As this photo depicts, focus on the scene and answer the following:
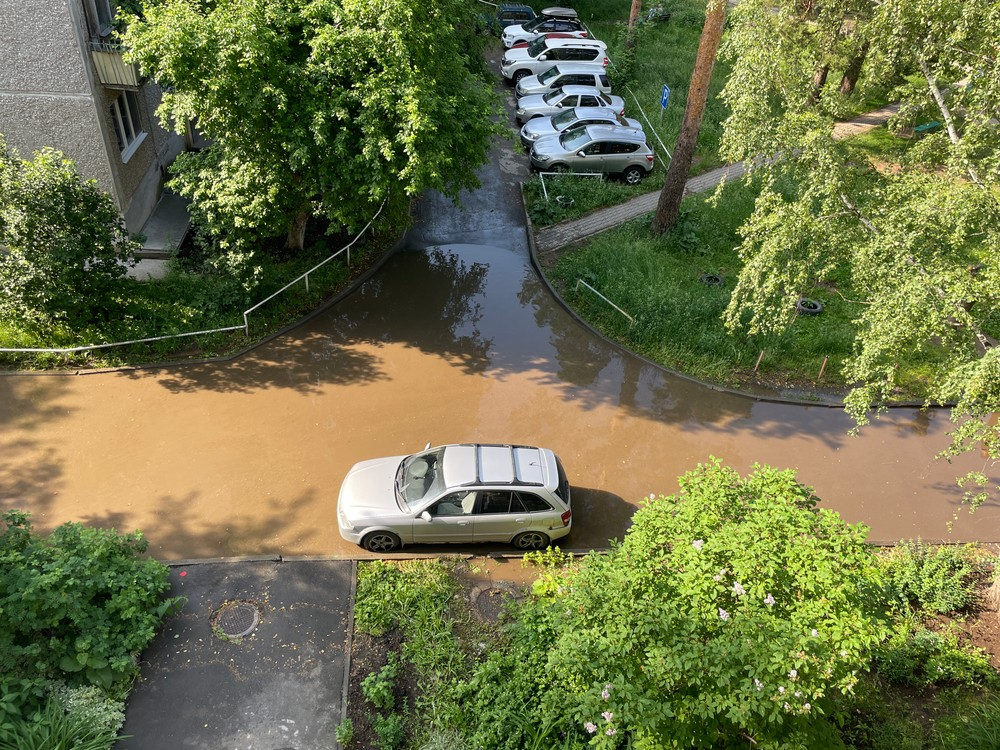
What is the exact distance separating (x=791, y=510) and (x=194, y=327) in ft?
37.4

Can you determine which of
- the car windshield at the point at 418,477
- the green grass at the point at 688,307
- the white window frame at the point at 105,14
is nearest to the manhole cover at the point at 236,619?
the car windshield at the point at 418,477

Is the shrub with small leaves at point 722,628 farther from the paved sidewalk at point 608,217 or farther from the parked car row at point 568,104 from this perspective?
the parked car row at point 568,104

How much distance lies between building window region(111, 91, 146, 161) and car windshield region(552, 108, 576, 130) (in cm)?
1133

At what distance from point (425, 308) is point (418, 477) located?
608 cm

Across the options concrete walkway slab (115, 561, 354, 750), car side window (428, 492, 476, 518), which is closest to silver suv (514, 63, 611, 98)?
car side window (428, 492, 476, 518)

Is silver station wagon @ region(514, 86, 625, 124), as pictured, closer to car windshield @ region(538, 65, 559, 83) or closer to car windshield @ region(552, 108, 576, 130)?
car windshield @ region(552, 108, 576, 130)

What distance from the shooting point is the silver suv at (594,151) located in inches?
787

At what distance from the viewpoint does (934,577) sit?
9961 millimetres

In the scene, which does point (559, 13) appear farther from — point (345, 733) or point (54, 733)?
point (54, 733)

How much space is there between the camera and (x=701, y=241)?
58.8 ft

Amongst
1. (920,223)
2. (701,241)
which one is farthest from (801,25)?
(701,241)

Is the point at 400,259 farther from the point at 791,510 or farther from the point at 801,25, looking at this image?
the point at 791,510

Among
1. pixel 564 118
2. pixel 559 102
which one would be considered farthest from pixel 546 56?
pixel 564 118

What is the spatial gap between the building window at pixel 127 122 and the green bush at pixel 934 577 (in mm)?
17043
